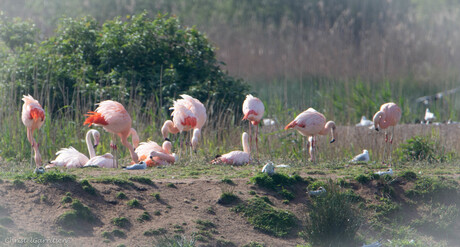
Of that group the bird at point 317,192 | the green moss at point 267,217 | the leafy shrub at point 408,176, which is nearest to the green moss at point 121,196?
the green moss at point 267,217

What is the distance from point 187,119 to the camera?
6.87 metres

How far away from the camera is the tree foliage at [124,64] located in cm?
938

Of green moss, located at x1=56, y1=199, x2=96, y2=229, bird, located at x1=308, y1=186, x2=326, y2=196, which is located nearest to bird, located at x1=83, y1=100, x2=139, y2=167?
green moss, located at x1=56, y1=199, x2=96, y2=229

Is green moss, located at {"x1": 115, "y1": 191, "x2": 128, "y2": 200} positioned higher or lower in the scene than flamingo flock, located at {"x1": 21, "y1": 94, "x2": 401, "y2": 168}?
lower

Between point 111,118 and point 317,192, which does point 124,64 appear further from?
point 317,192

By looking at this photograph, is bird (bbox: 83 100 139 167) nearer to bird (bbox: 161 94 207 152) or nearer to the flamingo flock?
the flamingo flock

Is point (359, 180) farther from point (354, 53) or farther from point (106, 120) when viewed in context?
point (354, 53)

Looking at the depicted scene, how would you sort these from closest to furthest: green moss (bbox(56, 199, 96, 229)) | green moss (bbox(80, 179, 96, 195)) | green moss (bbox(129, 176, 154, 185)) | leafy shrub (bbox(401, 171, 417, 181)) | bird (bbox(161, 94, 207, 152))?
green moss (bbox(56, 199, 96, 229))
green moss (bbox(80, 179, 96, 195))
green moss (bbox(129, 176, 154, 185))
leafy shrub (bbox(401, 171, 417, 181))
bird (bbox(161, 94, 207, 152))

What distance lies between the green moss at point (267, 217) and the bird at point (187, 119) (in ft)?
6.14

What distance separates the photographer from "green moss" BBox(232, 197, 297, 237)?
197 inches

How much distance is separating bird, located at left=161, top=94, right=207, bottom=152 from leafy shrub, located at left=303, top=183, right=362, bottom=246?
251 centimetres

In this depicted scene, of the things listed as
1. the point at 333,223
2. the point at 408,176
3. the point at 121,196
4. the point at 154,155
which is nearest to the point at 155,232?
the point at 121,196

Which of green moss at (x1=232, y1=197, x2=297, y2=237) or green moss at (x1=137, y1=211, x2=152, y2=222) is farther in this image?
green moss at (x1=232, y1=197, x2=297, y2=237)

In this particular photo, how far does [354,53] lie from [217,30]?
3105 millimetres
